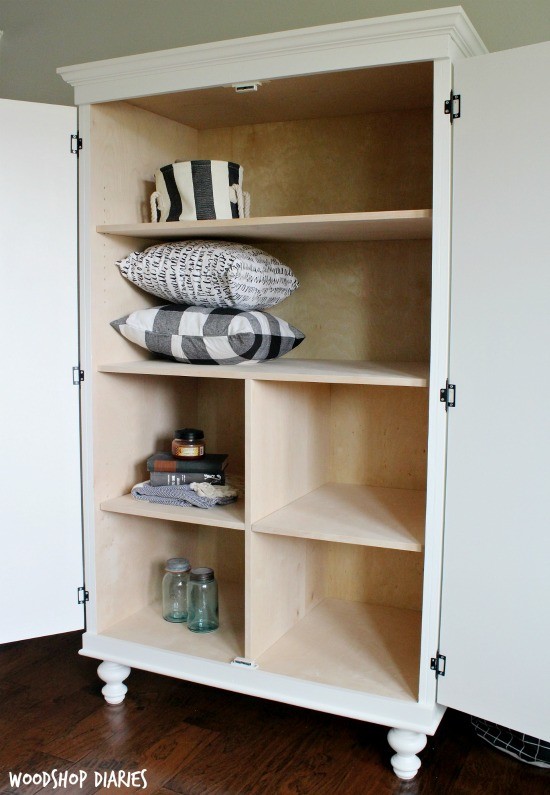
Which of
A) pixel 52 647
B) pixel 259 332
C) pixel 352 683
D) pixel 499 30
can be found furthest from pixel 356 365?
pixel 52 647

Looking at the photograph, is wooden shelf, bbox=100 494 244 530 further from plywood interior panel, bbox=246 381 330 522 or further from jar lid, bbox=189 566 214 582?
jar lid, bbox=189 566 214 582

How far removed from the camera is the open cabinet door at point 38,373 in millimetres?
1968

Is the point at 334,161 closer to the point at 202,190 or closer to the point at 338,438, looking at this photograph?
the point at 202,190

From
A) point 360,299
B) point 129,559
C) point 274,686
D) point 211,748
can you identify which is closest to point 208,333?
point 360,299

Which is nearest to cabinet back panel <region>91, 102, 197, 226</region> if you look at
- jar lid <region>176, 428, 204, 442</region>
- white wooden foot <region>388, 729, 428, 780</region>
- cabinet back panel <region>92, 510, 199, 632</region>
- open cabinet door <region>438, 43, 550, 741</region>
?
jar lid <region>176, 428, 204, 442</region>

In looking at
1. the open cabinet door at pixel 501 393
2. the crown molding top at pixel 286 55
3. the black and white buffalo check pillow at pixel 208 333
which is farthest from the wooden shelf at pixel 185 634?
the crown molding top at pixel 286 55

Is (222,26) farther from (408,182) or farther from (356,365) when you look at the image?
(356,365)

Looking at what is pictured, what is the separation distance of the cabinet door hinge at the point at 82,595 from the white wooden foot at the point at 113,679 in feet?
0.57

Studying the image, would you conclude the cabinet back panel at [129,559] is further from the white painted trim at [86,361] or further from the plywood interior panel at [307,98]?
the plywood interior panel at [307,98]

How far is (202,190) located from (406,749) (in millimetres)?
1416

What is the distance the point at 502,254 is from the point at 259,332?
652 millimetres

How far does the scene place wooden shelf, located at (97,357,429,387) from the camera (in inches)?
67.7

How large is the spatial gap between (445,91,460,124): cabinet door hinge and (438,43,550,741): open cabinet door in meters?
0.02

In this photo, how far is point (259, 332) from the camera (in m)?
1.98
